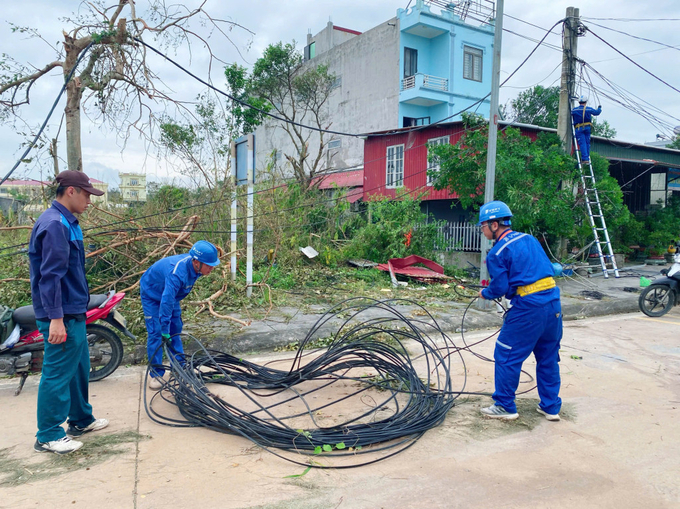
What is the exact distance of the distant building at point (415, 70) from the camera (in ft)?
72.6

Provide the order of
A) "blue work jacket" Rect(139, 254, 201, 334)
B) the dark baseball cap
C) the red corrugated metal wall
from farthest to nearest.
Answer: the red corrugated metal wall
"blue work jacket" Rect(139, 254, 201, 334)
the dark baseball cap

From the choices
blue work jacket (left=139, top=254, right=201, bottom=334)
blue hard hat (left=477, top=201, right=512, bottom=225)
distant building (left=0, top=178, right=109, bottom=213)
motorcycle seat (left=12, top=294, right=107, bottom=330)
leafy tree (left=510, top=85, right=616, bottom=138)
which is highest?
leafy tree (left=510, top=85, right=616, bottom=138)

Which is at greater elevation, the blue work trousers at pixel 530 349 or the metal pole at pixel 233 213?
the metal pole at pixel 233 213

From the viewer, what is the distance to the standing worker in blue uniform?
12.2 meters

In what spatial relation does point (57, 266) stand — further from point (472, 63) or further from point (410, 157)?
point (472, 63)

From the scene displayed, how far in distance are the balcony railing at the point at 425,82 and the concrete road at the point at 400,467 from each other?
19725 mm

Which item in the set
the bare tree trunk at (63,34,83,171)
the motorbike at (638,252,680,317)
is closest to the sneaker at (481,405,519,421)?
the motorbike at (638,252,680,317)

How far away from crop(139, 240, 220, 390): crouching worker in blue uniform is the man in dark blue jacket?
81 centimetres

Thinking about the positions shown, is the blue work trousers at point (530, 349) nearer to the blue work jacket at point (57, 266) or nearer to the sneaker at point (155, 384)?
the sneaker at point (155, 384)

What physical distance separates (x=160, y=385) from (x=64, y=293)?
5.27ft

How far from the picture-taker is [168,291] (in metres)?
4.07

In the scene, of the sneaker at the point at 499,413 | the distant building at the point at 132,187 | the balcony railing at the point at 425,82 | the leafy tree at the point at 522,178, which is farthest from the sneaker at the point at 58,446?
the balcony railing at the point at 425,82

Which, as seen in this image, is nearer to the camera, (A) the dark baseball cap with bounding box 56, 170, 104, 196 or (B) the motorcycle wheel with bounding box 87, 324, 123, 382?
(A) the dark baseball cap with bounding box 56, 170, 104, 196

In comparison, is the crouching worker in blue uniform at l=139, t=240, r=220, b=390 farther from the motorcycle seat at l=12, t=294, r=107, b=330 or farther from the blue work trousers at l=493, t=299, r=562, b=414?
the blue work trousers at l=493, t=299, r=562, b=414
